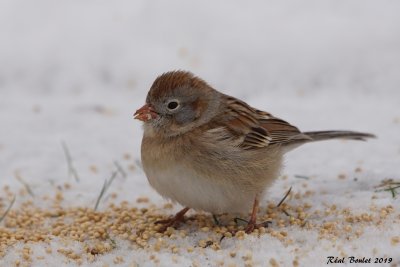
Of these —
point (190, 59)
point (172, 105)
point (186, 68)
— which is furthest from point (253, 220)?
point (190, 59)

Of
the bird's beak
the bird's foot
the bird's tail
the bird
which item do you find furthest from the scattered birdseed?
the bird's beak

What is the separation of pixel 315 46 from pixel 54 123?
9.48 feet

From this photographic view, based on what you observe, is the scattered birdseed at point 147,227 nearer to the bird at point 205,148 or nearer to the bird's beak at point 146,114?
the bird at point 205,148

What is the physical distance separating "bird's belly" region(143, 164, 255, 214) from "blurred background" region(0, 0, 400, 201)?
2380 mm

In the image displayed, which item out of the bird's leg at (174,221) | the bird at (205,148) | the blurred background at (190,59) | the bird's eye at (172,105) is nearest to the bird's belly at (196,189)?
the bird at (205,148)

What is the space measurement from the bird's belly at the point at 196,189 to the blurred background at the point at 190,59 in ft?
7.81

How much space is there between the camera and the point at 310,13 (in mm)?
7762

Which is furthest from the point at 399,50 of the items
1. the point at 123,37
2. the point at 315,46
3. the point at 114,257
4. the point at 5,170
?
the point at 114,257

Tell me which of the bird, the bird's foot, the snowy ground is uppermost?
the snowy ground

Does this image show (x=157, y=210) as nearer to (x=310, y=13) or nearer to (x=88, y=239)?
(x=88, y=239)

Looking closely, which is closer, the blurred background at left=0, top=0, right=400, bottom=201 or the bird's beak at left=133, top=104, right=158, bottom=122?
the bird's beak at left=133, top=104, right=158, bottom=122

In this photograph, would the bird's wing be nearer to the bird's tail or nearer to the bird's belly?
the bird's tail

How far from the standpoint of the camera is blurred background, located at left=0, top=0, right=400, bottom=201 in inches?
267

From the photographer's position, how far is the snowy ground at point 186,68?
5133mm
